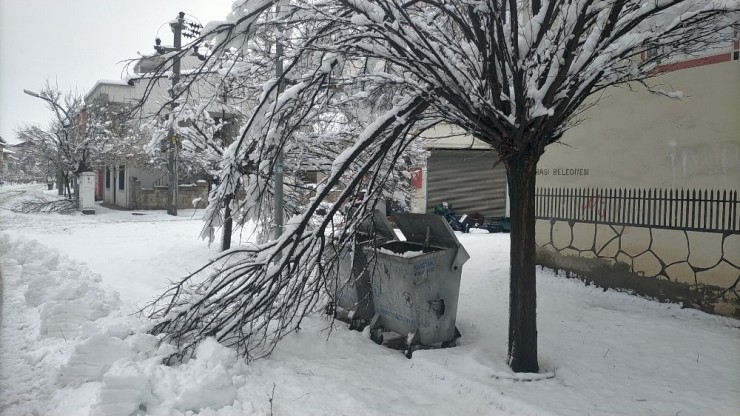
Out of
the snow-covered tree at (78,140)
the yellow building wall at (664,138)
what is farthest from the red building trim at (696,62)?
the snow-covered tree at (78,140)

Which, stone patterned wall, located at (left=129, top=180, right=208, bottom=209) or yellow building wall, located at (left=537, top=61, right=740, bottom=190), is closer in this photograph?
yellow building wall, located at (left=537, top=61, right=740, bottom=190)

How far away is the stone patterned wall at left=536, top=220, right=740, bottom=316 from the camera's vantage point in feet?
24.3

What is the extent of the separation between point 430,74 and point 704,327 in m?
5.08

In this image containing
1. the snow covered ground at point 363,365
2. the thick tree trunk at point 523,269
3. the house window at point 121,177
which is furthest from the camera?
the house window at point 121,177

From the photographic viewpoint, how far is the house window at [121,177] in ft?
96.7

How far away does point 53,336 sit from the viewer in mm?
5758

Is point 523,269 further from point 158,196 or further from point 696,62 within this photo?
point 158,196

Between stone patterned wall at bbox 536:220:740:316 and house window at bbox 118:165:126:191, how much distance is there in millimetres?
25235

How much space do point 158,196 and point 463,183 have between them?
15.7 m

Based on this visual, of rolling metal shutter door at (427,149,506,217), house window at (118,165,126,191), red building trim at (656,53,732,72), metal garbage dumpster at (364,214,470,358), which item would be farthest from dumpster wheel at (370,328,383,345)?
house window at (118,165,126,191)

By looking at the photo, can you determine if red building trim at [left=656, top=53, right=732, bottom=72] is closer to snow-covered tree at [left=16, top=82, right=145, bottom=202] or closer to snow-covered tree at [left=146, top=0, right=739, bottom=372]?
snow-covered tree at [left=146, top=0, right=739, bottom=372]

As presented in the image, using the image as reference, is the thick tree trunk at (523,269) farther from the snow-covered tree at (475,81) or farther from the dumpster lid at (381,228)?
the dumpster lid at (381,228)

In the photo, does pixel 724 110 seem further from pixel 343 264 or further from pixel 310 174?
pixel 310 174

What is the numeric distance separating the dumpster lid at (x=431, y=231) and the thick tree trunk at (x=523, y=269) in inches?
31.7
